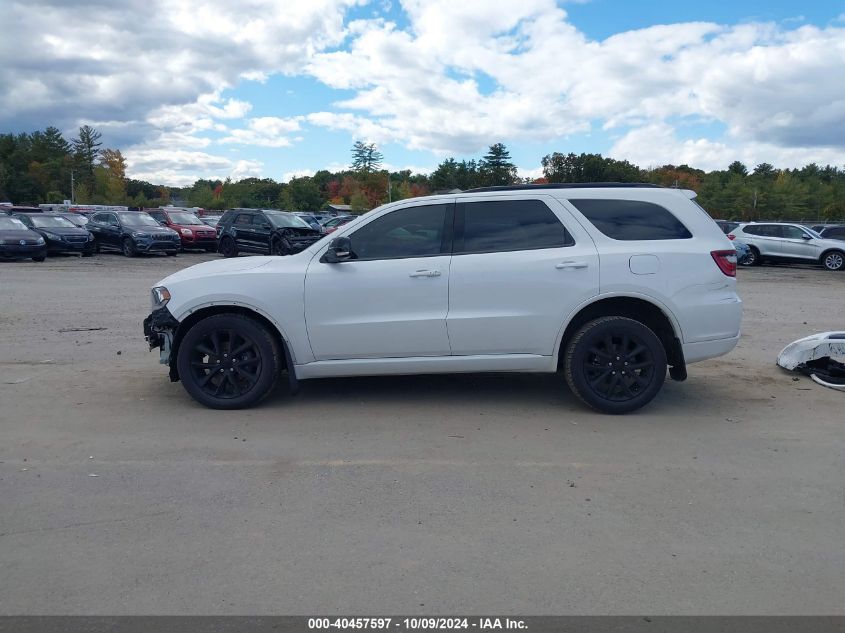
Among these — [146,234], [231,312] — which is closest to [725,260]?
[231,312]

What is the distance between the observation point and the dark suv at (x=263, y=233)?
24.4 meters

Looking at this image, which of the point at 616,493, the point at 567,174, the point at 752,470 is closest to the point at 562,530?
the point at 616,493

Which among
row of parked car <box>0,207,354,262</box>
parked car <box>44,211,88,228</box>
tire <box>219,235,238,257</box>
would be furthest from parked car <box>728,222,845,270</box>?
parked car <box>44,211,88,228</box>

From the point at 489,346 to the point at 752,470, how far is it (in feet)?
7.31

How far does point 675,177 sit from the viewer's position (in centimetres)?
8519

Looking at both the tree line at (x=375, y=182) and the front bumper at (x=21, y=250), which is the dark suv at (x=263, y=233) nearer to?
the front bumper at (x=21, y=250)

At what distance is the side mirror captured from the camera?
6227 millimetres

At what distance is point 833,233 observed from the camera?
89.0ft

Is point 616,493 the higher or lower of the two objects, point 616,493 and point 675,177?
the lower

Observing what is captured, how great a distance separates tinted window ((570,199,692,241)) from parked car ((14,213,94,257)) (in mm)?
23824

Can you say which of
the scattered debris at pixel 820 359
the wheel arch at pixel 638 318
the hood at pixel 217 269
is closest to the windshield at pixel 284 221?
the hood at pixel 217 269
